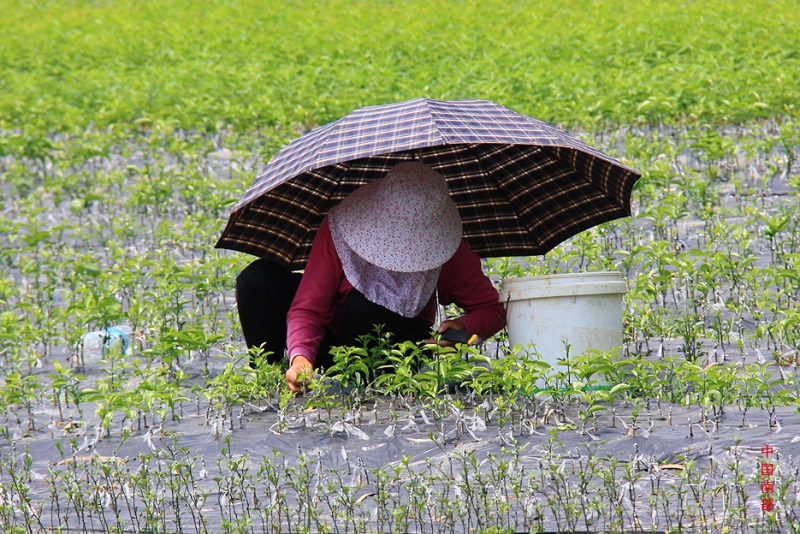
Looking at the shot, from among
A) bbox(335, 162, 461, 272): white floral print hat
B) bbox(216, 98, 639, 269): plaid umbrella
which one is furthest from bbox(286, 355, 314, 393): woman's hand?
bbox(216, 98, 639, 269): plaid umbrella

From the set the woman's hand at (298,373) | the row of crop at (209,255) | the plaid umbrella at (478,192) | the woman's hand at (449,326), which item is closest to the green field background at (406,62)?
the row of crop at (209,255)

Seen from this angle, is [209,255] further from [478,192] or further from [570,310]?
[570,310]

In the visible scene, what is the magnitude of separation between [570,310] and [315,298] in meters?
1.04

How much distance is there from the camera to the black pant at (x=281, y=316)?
386 cm

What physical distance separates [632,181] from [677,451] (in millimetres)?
1255

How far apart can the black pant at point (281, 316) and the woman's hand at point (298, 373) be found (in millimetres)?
247

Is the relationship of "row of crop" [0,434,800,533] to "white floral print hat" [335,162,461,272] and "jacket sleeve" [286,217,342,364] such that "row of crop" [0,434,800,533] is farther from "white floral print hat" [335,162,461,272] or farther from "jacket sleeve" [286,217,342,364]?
"white floral print hat" [335,162,461,272]

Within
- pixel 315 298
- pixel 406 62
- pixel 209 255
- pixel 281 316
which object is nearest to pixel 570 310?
pixel 315 298

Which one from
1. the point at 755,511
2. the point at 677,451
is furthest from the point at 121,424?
the point at 755,511

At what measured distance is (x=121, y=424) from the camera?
397 centimetres

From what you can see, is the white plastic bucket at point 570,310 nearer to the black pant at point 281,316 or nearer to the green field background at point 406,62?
the black pant at point 281,316

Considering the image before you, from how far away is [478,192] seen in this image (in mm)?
4211

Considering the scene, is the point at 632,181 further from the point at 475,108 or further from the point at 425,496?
the point at 425,496

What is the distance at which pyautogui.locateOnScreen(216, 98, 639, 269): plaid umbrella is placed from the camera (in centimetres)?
390
